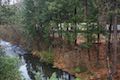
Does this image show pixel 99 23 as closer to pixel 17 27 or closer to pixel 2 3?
pixel 2 3

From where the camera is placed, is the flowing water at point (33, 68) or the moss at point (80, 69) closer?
the moss at point (80, 69)

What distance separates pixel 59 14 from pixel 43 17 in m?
2.91

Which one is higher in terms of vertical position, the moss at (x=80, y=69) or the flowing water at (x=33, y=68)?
the moss at (x=80, y=69)

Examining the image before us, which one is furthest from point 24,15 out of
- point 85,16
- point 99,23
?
point 99,23

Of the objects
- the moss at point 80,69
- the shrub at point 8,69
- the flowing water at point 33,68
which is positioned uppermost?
the shrub at point 8,69

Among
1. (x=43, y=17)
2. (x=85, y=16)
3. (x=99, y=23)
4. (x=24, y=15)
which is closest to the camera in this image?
(x=99, y=23)

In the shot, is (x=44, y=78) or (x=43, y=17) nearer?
(x=44, y=78)

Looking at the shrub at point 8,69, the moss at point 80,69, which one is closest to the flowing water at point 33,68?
the moss at point 80,69

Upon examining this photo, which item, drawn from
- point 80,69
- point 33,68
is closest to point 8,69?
point 80,69

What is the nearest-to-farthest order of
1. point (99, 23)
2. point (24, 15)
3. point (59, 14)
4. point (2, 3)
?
point (2, 3) → point (99, 23) → point (59, 14) → point (24, 15)

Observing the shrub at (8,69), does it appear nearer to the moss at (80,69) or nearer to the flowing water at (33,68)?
the flowing water at (33,68)

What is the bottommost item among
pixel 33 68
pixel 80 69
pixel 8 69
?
pixel 33 68

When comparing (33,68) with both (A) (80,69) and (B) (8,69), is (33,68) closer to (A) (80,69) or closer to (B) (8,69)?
(A) (80,69)

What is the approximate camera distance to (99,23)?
2553cm
